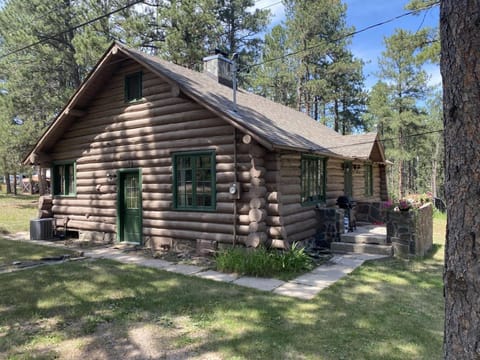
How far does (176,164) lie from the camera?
30.7ft

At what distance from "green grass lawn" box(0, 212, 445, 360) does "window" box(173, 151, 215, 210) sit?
2309mm

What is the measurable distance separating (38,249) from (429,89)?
2437 centimetres

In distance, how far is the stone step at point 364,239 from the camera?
910 cm

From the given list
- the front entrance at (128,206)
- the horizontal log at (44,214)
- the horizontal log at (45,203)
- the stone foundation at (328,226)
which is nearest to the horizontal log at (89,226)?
the front entrance at (128,206)

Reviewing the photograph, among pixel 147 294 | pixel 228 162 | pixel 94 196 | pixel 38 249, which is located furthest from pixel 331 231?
pixel 38 249

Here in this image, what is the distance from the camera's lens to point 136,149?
10.2 metres

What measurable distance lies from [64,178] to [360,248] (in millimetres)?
10034

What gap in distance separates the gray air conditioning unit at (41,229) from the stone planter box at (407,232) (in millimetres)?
10657

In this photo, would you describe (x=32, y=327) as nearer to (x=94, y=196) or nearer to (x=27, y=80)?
(x=94, y=196)

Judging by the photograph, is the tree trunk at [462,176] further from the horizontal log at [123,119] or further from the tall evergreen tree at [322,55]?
the tall evergreen tree at [322,55]

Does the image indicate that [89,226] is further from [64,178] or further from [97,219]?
[64,178]

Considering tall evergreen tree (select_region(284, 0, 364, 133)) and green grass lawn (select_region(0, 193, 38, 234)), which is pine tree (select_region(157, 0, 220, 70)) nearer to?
tall evergreen tree (select_region(284, 0, 364, 133))

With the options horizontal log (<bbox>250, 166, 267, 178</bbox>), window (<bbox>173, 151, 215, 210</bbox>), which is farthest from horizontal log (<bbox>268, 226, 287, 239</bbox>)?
window (<bbox>173, 151, 215, 210</bbox>)

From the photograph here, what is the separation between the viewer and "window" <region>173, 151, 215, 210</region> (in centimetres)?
873
